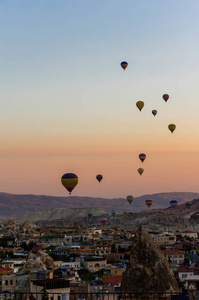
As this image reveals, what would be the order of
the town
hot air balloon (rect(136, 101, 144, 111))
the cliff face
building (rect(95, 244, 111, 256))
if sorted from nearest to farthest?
the cliff face
the town
hot air balloon (rect(136, 101, 144, 111))
building (rect(95, 244, 111, 256))

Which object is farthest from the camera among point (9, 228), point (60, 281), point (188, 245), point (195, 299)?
point (9, 228)

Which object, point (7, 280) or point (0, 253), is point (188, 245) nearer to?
point (0, 253)

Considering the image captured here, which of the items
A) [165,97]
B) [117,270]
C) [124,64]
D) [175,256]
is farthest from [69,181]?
[175,256]

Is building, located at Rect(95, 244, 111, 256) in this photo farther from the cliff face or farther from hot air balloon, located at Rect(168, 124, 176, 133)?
the cliff face

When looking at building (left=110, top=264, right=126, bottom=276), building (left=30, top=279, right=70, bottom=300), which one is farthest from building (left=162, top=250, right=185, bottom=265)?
building (left=30, top=279, right=70, bottom=300)

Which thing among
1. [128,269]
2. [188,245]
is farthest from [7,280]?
[188,245]

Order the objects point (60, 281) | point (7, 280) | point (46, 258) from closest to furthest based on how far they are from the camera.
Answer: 1. point (60, 281)
2. point (7, 280)
3. point (46, 258)

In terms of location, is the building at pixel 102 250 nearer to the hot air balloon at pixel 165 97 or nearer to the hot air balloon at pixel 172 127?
the hot air balloon at pixel 172 127
